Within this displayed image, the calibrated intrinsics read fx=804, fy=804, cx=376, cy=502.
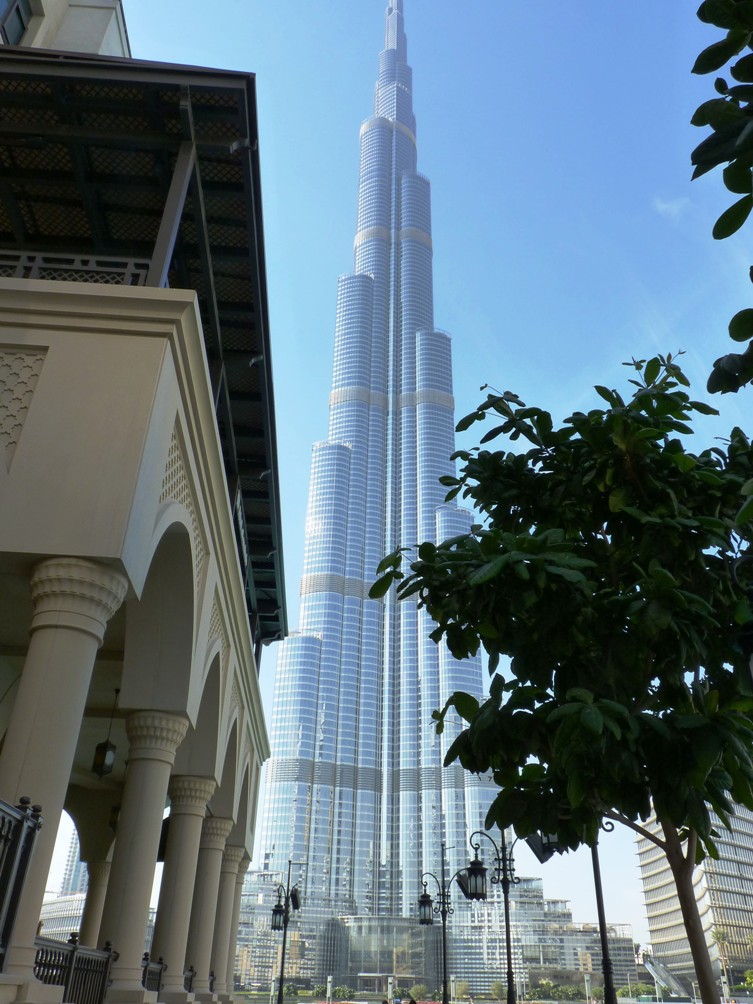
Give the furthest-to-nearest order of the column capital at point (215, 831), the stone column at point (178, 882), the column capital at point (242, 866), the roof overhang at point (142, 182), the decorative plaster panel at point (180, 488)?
the column capital at point (242, 866), the column capital at point (215, 831), the stone column at point (178, 882), the roof overhang at point (142, 182), the decorative plaster panel at point (180, 488)

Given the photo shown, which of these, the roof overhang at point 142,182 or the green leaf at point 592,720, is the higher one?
the roof overhang at point 142,182

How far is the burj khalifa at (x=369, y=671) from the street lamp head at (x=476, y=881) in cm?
5661

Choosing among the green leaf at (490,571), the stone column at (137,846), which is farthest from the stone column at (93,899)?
the green leaf at (490,571)

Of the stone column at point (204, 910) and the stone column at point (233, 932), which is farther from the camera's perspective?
the stone column at point (233, 932)

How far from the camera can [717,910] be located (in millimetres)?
84938

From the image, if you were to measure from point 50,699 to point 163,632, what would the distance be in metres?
2.91

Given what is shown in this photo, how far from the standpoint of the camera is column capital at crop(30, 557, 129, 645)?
598cm

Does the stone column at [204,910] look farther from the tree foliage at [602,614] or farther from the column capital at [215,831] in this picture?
the tree foliage at [602,614]

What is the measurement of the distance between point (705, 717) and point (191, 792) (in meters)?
9.02

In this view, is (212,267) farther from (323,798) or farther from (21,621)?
(323,798)

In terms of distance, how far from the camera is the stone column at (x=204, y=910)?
13.1 m

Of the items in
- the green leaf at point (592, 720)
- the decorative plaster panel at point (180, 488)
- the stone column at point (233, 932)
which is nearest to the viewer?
the green leaf at point (592, 720)

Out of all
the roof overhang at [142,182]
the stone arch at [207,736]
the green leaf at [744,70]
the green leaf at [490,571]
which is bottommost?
the green leaf at [490,571]

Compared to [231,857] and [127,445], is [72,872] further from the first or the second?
[127,445]
